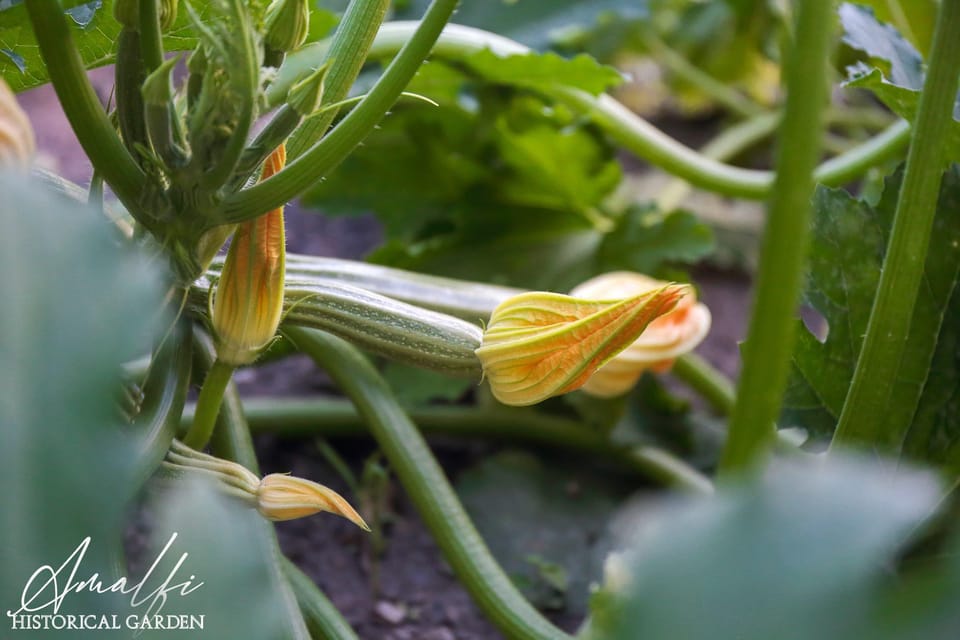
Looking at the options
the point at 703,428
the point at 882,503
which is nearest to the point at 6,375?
the point at 882,503

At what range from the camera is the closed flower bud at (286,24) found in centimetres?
66

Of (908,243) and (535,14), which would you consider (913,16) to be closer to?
(535,14)

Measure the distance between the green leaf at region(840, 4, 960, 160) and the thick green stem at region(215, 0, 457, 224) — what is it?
46 cm

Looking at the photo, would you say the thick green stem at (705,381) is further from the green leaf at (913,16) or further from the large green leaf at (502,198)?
the green leaf at (913,16)

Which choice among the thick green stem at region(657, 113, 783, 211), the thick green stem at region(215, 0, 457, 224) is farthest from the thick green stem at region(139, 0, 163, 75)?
the thick green stem at region(657, 113, 783, 211)

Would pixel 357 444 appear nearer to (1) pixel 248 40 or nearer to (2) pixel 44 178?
(2) pixel 44 178

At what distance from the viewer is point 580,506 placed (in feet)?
4.46

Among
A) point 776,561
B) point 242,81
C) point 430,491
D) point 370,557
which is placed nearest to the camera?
point 776,561

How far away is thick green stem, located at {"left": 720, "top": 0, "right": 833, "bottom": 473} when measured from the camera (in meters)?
0.48

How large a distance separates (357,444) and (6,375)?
1003 millimetres

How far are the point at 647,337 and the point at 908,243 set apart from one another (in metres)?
0.40

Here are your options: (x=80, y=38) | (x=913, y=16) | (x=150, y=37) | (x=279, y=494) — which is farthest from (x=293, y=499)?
(x=913, y=16)

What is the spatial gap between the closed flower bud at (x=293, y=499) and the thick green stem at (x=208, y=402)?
10 centimetres

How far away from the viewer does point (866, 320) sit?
943 millimetres
